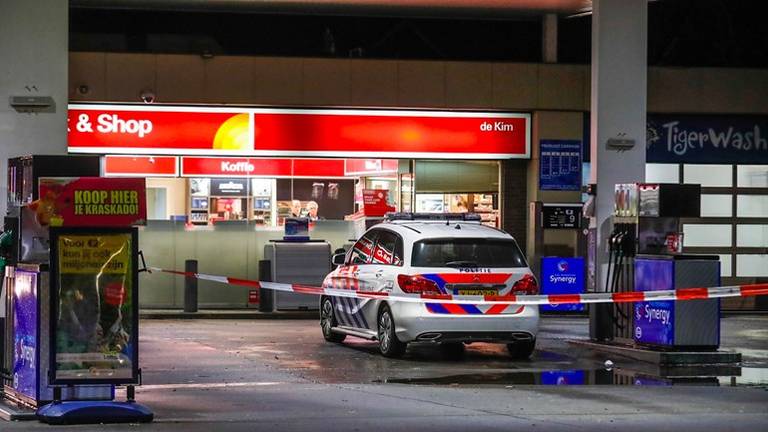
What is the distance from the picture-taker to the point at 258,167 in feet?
88.4

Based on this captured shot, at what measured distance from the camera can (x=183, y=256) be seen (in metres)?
26.7

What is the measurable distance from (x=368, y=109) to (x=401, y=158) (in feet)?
3.89

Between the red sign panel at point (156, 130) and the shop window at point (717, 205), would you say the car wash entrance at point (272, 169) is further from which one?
the shop window at point (717, 205)

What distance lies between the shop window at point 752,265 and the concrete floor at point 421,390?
9.11 meters

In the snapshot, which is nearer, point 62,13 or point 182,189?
point 62,13

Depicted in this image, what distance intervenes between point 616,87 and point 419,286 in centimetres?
701

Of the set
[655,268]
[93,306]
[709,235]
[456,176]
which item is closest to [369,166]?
[456,176]

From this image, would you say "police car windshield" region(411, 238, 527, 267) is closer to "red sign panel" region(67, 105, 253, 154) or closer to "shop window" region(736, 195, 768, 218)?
"red sign panel" region(67, 105, 253, 154)

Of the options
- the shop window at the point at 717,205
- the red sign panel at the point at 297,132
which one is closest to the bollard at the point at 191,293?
the red sign panel at the point at 297,132

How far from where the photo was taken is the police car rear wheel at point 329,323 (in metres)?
19.4

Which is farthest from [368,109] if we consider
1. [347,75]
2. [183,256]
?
[183,256]

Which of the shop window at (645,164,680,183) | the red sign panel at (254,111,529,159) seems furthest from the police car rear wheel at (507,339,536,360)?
the shop window at (645,164,680,183)

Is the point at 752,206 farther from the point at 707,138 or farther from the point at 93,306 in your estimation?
the point at 93,306

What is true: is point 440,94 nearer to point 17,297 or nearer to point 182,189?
point 182,189
